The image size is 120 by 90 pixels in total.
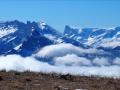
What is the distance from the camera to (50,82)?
24.6 meters

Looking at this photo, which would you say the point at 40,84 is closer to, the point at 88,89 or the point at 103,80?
the point at 88,89

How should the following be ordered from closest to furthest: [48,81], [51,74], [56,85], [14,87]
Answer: [14,87]
[56,85]
[48,81]
[51,74]

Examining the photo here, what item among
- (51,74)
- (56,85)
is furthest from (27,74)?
(56,85)

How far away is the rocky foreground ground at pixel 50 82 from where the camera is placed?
22.4m

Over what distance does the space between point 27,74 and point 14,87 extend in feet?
20.5

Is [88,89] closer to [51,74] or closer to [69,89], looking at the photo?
[69,89]

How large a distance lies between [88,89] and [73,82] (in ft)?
10.2

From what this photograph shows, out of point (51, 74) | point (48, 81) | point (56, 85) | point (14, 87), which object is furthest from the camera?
point (51, 74)

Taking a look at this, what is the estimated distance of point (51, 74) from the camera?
28047 mm

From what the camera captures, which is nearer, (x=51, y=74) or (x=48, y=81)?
(x=48, y=81)

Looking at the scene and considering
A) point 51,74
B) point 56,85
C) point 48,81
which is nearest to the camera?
point 56,85

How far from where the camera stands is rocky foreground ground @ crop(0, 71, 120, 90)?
22447 millimetres

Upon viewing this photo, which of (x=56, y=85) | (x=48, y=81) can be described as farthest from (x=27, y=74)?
(x=56, y=85)

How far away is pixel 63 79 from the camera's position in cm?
2655
